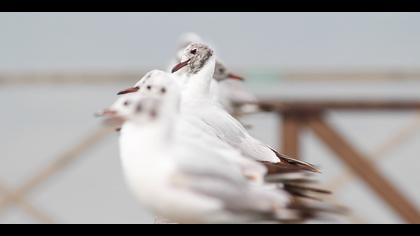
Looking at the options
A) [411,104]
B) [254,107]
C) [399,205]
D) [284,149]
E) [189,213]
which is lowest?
[189,213]

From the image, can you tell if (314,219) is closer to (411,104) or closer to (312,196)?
(312,196)

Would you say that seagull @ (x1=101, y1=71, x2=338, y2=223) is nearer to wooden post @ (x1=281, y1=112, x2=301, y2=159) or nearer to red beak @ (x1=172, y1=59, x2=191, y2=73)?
red beak @ (x1=172, y1=59, x2=191, y2=73)

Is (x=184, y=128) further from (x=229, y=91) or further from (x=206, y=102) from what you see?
(x=229, y=91)

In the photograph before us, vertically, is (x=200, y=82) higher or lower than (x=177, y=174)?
higher

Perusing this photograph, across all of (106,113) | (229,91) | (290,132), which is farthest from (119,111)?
(290,132)

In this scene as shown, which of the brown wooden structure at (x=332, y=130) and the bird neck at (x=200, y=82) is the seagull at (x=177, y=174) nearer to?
the bird neck at (x=200, y=82)

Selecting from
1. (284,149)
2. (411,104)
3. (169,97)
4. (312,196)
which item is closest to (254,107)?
(312,196)
